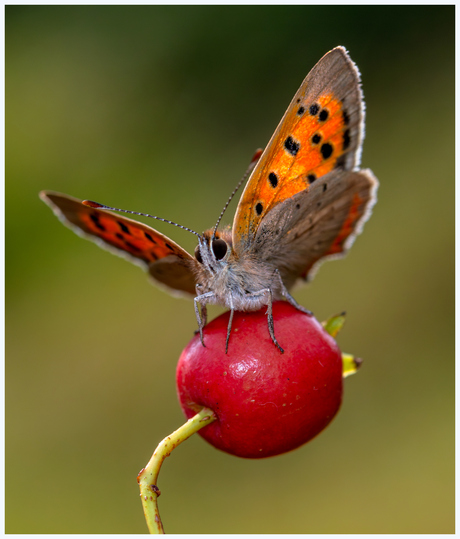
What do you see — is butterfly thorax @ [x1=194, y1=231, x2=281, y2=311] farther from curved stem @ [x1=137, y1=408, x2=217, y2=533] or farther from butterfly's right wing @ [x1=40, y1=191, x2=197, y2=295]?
curved stem @ [x1=137, y1=408, x2=217, y2=533]

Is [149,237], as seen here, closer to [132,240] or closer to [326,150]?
[132,240]

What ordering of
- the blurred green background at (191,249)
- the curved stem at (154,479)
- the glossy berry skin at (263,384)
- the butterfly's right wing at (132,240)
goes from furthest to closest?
the blurred green background at (191,249), the butterfly's right wing at (132,240), the glossy berry skin at (263,384), the curved stem at (154,479)

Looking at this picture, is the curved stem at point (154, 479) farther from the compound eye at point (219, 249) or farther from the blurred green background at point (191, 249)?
the blurred green background at point (191, 249)

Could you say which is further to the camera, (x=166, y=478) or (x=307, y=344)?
(x=166, y=478)

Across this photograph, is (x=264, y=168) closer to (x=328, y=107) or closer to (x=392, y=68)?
(x=328, y=107)

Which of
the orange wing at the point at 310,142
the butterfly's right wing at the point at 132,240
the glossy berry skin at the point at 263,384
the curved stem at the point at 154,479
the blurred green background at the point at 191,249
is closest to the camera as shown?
the curved stem at the point at 154,479

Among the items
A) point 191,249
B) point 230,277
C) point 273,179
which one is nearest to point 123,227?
point 230,277

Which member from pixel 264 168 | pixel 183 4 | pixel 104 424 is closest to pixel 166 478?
pixel 104 424

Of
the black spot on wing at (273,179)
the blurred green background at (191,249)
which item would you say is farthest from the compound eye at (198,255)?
the blurred green background at (191,249)
